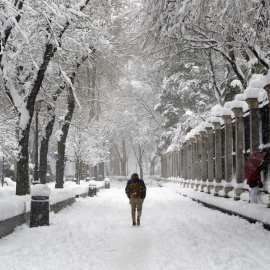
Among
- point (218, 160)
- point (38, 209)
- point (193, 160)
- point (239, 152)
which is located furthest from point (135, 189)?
point (193, 160)

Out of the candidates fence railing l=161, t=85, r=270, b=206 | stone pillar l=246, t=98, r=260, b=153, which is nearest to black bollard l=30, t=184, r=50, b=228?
fence railing l=161, t=85, r=270, b=206

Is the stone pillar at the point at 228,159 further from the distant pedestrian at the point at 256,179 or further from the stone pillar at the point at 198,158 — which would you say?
the stone pillar at the point at 198,158

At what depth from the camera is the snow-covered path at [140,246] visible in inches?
275

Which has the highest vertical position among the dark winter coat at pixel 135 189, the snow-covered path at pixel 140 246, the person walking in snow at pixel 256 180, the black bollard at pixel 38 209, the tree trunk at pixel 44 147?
the tree trunk at pixel 44 147

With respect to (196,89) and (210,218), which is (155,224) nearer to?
(210,218)

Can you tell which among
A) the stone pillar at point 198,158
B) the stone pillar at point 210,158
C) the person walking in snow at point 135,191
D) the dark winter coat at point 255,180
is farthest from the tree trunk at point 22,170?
the stone pillar at point 198,158

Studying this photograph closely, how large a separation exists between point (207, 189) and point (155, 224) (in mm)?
10260

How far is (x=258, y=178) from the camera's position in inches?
504

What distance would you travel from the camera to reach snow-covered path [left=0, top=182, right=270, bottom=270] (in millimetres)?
6983

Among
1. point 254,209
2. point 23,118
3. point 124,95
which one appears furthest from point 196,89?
point 254,209

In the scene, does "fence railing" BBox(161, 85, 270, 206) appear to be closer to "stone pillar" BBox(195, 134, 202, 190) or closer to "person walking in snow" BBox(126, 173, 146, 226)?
"stone pillar" BBox(195, 134, 202, 190)

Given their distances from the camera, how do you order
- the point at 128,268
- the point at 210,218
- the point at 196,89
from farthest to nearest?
the point at 196,89
the point at 210,218
the point at 128,268

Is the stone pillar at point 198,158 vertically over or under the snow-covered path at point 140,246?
over

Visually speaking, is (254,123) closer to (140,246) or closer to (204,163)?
(140,246)
